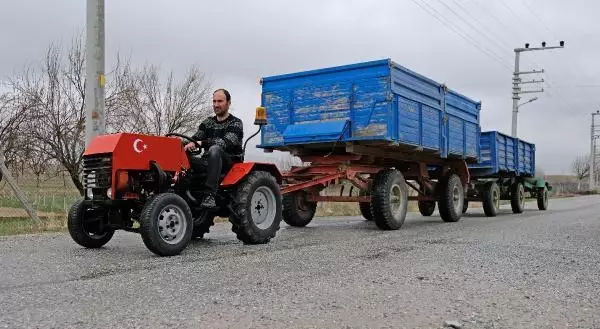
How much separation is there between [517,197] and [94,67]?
13537 mm

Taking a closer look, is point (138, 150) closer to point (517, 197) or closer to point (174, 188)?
point (174, 188)

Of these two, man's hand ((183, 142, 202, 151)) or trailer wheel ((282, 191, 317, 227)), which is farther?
trailer wheel ((282, 191, 317, 227))

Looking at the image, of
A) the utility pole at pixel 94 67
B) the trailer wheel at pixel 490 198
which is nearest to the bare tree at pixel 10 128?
the utility pole at pixel 94 67

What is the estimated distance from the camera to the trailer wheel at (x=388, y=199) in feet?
→ 31.8

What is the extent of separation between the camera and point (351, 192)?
11258 millimetres

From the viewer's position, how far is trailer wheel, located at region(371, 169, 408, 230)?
31.8 ft

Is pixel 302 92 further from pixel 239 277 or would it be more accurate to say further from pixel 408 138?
pixel 239 277

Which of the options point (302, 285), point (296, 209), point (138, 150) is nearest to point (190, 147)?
point (138, 150)

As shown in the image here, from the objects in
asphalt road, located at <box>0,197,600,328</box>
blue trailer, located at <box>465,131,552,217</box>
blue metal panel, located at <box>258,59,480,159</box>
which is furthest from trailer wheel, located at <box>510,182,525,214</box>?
asphalt road, located at <box>0,197,600,328</box>

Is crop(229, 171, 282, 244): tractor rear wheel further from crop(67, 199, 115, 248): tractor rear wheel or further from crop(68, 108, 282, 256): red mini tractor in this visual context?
crop(67, 199, 115, 248): tractor rear wheel

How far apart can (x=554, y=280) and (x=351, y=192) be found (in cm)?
623

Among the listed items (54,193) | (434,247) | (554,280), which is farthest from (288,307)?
(54,193)

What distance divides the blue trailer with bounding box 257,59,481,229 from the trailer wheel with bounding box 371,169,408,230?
2 cm

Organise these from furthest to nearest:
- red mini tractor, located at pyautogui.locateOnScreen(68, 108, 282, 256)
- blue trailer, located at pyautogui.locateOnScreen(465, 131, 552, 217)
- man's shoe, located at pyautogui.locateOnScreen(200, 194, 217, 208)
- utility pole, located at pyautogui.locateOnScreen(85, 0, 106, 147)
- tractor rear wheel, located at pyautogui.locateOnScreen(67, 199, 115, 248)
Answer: blue trailer, located at pyautogui.locateOnScreen(465, 131, 552, 217), utility pole, located at pyautogui.locateOnScreen(85, 0, 106, 147), man's shoe, located at pyautogui.locateOnScreen(200, 194, 217, 208), tractor rear wheel, located at pyautogui.locateOnScreen(67, 199, 115, 248), red mini tractor, located at pyautogui.locateOnScreen(68, 108, 282, 256)
